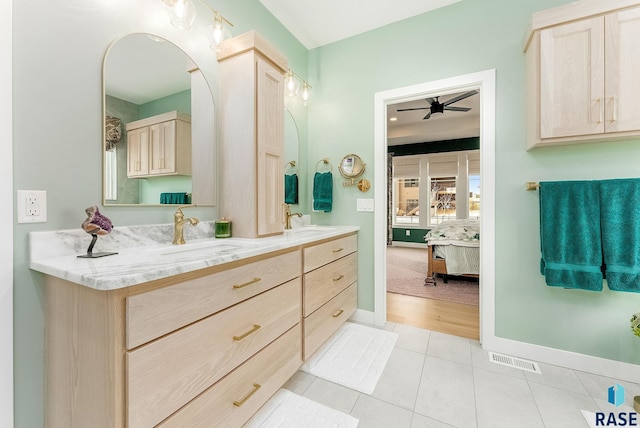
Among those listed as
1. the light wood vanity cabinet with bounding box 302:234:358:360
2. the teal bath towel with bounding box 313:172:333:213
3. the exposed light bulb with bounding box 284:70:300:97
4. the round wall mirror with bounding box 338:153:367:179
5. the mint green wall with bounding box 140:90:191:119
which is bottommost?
the light wood vanity cabinet with bounding box 302:234:358:360

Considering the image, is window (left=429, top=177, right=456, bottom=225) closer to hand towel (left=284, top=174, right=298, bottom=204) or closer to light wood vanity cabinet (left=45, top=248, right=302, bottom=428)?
hand towel (left=284, top=174, right=298, bottom=204)

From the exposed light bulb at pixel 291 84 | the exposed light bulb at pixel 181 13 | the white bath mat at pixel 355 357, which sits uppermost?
the exposed light bulb at pixel 291 84

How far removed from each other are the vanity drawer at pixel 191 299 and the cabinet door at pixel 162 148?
81 cm

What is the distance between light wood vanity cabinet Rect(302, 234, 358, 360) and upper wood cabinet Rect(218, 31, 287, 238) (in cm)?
40

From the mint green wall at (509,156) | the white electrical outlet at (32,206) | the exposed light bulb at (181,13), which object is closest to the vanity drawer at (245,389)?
the white electrical outlet at (32,206)

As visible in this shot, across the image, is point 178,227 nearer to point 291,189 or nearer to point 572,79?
point 291,189

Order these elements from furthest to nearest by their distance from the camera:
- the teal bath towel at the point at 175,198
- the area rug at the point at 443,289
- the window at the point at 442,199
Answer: the window at the point at 442,199, the area rug at the point at 443,289, the teal bath towel at the point at 175,198

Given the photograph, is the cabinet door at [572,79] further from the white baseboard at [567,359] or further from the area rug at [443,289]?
the area rug at [443,289]

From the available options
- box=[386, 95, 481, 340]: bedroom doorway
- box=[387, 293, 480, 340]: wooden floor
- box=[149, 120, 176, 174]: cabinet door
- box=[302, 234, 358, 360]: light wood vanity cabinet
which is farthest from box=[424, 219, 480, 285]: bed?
box=[149, 120, 176, 174]: cabinet door

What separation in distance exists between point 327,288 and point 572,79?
212 cm

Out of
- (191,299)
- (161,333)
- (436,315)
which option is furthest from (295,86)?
(436,315)

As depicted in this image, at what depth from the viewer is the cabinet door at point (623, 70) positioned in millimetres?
1488

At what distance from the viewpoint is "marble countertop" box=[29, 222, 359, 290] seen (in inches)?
30.5

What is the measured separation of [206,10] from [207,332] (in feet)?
6.44
